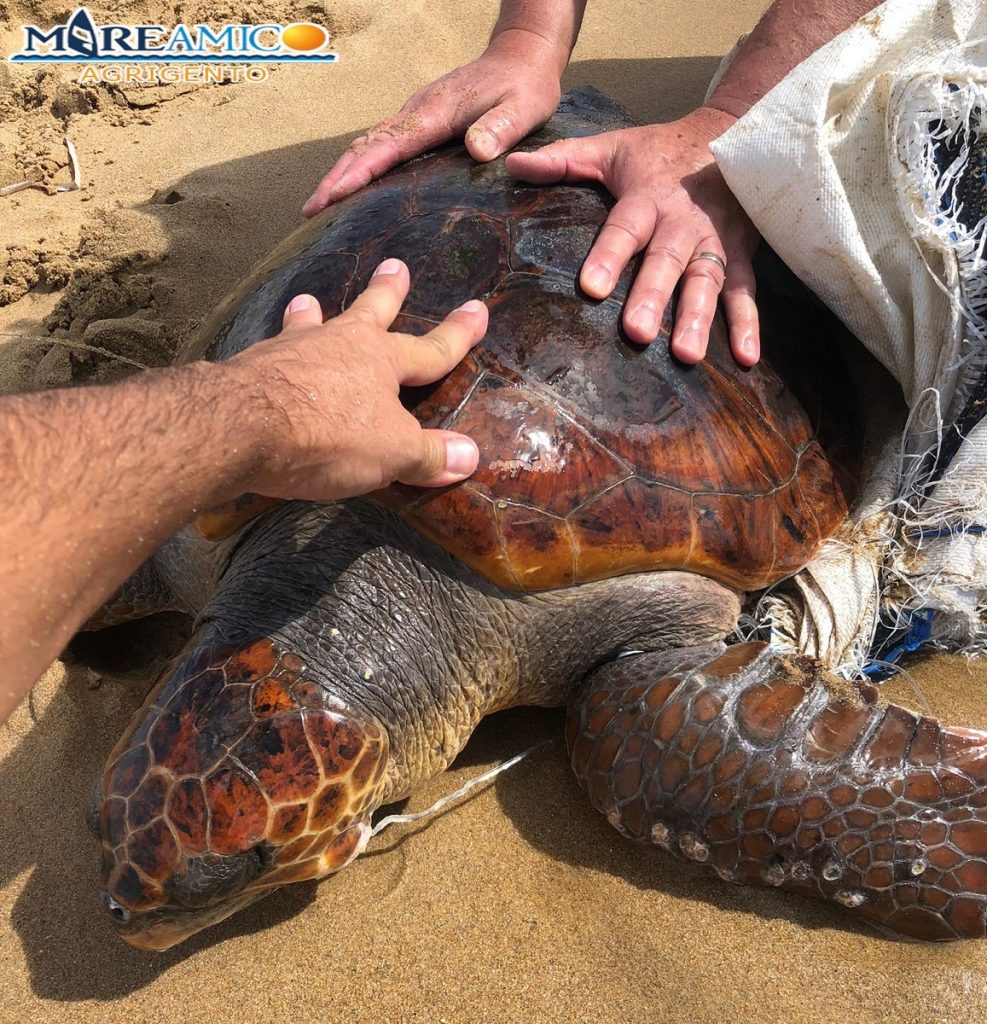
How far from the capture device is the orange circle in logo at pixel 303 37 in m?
3.89

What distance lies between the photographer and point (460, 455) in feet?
4.44

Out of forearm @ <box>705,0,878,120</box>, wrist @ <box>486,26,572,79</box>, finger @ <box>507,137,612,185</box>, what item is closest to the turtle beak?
finger @ <box>507,137,612,185</box>

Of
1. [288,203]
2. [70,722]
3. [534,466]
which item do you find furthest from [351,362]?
[288,203]

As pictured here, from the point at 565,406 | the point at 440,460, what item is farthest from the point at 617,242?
the point at 440,460

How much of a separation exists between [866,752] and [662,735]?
0.33m

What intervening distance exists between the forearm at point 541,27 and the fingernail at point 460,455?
4.32 feet

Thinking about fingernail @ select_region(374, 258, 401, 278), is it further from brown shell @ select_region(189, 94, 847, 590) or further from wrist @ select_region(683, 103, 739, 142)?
wrist @ select_region(683, 103, 739, 142)

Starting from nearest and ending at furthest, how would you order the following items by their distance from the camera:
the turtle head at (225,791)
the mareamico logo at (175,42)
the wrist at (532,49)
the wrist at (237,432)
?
the wrist at (237,432)
the turtle head at (225,791)
the wrist at (532,49)
the mareamico logo at (175,42)

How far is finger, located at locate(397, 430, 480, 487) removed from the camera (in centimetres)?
124

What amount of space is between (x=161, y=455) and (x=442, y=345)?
57 cm

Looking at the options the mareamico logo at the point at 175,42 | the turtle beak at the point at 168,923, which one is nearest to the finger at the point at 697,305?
the turtle beak at the point at 168,923

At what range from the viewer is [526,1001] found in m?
1.35

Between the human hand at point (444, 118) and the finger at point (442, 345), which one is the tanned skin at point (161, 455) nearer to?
the finger at point (442, 345)

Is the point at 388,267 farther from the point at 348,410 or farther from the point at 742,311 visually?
the point at 742,311
